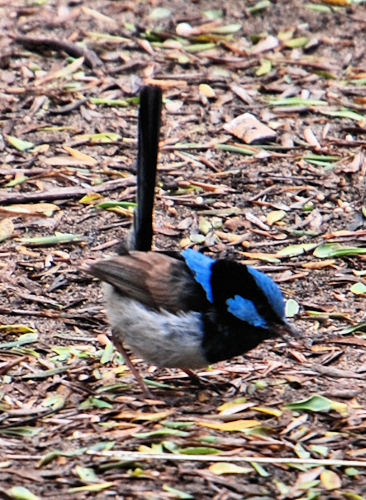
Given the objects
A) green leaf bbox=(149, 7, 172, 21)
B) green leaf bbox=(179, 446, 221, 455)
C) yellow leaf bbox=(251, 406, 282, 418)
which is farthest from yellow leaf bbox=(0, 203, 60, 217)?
green leaf bbox=(149, 7, 172, 21)

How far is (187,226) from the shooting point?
25.1ft

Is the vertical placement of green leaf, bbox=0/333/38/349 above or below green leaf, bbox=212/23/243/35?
below

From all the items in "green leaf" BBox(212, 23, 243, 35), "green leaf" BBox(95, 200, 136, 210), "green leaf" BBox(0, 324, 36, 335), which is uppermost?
"green leaf" BBox(212, 23, 243, 35)

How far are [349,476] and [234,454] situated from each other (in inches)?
21.7

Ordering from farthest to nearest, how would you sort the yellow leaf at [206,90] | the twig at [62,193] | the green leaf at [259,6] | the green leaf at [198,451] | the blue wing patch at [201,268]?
the green leaf at [259,6], the yellow leaf at [206,90], the twig at [62,193], the blue wing patch at [201,268], the green leaf at [198,451]

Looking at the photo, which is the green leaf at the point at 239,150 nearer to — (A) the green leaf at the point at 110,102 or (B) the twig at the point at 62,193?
(B) the twig at the point at 62,193

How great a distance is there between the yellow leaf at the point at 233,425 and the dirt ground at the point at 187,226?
0.05 ft

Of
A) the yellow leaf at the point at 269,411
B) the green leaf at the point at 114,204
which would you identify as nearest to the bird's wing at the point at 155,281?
the yellow leaf at the point at 269,411

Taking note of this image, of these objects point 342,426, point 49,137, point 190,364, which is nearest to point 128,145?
point 49,137

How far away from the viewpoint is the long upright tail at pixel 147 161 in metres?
6.14

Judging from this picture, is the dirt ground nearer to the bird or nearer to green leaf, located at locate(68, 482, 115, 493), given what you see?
green leaf, located at locate(68, 482, 115, 493)

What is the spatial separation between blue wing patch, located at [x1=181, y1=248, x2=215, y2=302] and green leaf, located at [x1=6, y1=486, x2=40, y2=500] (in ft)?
5.17

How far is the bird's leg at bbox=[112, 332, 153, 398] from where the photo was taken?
232 inches

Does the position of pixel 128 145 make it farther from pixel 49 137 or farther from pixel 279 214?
pixel 279 214
